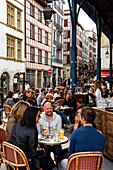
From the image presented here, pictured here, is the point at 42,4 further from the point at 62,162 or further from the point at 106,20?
the point at 62,162

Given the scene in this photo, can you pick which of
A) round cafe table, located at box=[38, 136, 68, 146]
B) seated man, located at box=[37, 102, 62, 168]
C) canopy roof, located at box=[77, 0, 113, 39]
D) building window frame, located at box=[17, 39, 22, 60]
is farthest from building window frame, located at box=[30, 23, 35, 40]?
round cafe table, located at box=[38, 136, 68, 146]

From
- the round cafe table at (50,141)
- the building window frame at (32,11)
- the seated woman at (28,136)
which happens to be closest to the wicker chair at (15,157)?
the seated woman at (28,136)

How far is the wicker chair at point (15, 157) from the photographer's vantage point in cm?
437

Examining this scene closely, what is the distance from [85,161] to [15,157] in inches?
41.3

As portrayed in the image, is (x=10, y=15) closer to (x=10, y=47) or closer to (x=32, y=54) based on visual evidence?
(x=10, y=47)

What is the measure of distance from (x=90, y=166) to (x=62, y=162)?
1.44 m

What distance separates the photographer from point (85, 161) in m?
4.12

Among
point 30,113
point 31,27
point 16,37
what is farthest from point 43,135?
point 31,27

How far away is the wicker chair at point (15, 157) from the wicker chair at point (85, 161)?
0.69m

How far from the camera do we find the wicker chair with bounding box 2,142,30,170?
4371 mm

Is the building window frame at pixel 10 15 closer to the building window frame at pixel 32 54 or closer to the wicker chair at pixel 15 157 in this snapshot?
the building window frame at pixel 32 54

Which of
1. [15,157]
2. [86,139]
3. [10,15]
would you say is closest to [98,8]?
[10,15]

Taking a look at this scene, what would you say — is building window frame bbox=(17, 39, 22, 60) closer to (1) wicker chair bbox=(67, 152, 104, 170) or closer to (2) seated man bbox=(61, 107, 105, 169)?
(2) seated man bbox=(61, 107, 105, 169)

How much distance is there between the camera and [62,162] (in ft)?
18.2
